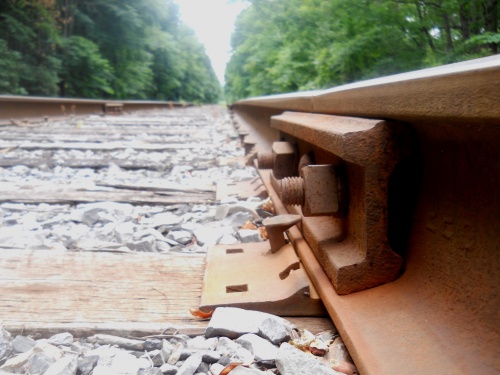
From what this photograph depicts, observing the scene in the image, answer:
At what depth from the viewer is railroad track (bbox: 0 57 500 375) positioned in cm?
79

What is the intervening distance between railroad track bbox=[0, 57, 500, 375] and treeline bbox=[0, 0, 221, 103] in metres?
16.2

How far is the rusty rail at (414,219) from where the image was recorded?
78 cm

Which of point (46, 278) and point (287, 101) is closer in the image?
point (46, 278)

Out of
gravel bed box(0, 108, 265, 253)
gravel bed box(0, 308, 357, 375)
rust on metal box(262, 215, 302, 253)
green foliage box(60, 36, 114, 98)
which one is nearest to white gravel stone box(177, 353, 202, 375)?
gravel bed box(0, 308, 357, 375)

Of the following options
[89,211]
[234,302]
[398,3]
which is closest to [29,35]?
[398,3]

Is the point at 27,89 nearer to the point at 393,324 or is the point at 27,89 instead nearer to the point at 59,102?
the point at 59,102

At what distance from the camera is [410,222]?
1.13 metres

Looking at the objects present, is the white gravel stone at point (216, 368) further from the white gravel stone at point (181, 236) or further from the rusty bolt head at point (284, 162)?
the rusty bolt head at point (284, 162)

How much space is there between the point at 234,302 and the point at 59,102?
29.2 ft

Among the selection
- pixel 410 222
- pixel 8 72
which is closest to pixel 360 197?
pixel 410 222

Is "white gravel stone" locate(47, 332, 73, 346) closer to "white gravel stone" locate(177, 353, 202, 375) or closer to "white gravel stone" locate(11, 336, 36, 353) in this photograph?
"white gravel stone" locate(11, 336, 36, 353)

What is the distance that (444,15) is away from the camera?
6789 millimetres

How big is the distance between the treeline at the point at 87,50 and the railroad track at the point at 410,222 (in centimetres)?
1621

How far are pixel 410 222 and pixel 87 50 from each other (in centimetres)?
2321
